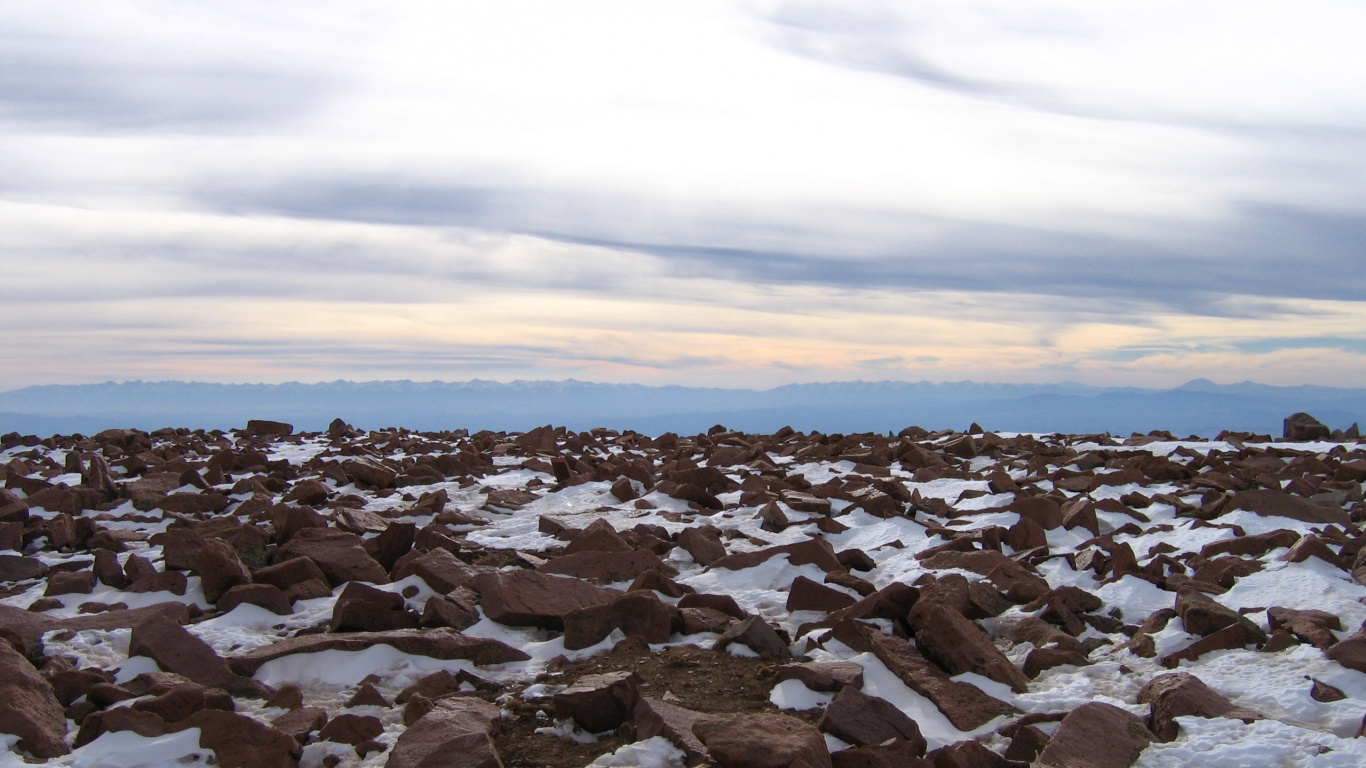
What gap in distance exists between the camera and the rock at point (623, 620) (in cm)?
746

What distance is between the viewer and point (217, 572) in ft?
27.7

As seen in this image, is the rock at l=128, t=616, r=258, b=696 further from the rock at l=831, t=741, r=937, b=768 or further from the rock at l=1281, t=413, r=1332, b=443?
the rock at l=1281, t=413, r=1332, b=443

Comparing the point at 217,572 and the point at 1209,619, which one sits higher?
the point at 1209,619

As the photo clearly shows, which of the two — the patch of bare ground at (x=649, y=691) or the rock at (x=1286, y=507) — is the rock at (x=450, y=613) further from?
the rock at (x=1286, y=507)

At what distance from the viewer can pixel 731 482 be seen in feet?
45.2

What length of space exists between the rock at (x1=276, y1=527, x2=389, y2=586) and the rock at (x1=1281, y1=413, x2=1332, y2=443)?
1830cm

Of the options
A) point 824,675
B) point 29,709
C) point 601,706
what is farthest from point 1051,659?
point 29,709

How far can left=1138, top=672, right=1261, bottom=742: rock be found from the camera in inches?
235

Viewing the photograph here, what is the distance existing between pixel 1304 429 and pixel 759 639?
16.9 meters

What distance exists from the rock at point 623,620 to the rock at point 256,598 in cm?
271

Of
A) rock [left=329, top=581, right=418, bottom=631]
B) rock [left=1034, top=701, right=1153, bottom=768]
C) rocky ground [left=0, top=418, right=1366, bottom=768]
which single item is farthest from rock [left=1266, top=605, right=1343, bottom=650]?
rock [left=329, top=581, right=418, bottom=631]

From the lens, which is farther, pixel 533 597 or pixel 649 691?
pixel 533 597

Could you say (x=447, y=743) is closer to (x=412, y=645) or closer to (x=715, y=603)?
(x=412, y=645)

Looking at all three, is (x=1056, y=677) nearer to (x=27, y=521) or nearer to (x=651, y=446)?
(x=27, y=521)
